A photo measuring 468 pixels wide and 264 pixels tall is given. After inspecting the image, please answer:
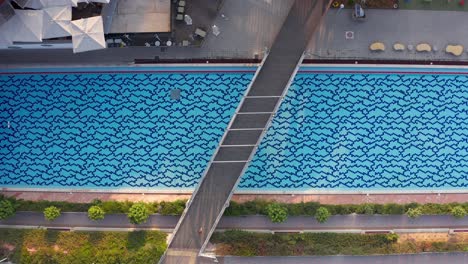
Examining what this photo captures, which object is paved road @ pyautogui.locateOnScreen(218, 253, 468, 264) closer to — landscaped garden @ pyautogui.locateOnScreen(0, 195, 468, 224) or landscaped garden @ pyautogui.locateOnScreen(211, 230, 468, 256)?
landscaped garden @ pyautogui.locateOnScreen(211, 230, 468, 256)

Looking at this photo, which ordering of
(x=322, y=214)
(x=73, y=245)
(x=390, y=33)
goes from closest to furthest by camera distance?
1. (x=322, y=214)
2. (x=73, y=245)
3. (x=390, y=33)

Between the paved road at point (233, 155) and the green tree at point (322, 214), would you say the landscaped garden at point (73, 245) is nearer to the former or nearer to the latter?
the paved road at point (233, 155)

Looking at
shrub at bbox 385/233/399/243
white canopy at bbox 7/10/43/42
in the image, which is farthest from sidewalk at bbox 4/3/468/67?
shrub at bbox 385/233/399/243

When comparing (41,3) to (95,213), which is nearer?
(41,3)

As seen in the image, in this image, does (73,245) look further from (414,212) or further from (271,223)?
(414,212)

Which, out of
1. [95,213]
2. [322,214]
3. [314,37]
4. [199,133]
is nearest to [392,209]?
[322,214]

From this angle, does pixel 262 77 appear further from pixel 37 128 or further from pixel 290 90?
pixel 37 128
